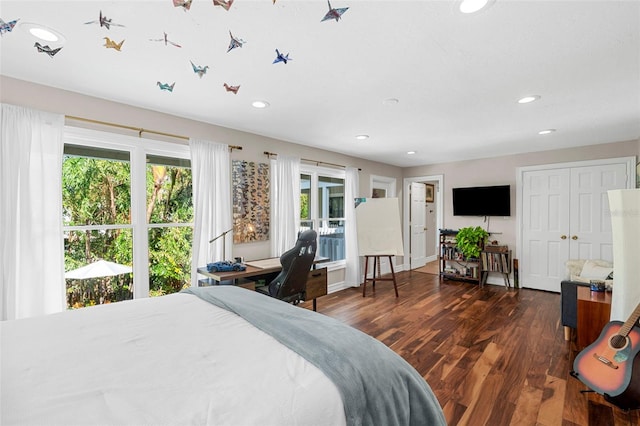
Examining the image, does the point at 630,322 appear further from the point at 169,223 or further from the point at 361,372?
the point at 169,223

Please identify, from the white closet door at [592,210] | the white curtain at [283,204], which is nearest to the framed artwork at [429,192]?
the white closet door at [592,210]

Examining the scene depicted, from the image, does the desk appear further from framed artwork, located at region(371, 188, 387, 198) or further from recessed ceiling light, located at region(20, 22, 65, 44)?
framed artwork, located at region(371, 188, 387, 198)

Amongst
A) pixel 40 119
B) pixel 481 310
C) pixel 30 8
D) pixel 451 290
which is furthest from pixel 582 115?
pixel 40 119

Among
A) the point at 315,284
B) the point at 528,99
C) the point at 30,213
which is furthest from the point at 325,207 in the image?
the point at 30,213

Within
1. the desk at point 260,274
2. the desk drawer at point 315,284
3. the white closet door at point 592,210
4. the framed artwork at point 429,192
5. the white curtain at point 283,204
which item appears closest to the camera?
the desk at point 260,274

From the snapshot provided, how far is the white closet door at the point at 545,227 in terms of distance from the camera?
15.4 feet

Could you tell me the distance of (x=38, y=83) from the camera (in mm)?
2311

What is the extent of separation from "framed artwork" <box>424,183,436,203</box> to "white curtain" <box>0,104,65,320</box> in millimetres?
6736

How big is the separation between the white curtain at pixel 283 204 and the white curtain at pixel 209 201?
69cm

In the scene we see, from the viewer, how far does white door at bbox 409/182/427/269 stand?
21.8ft

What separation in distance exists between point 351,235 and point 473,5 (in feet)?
12.9

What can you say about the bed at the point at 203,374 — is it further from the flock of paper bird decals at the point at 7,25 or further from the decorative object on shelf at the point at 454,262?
the decorative object on shelf at the point at 454,262

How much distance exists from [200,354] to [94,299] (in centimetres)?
228

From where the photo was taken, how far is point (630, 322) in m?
1.95
